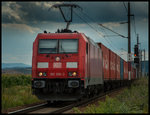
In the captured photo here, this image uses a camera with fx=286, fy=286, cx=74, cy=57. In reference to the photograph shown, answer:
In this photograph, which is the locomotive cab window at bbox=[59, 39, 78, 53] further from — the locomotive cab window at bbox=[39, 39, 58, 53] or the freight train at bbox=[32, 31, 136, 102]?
the locomotive cab window at bbox=[39, 39, 58, 53]

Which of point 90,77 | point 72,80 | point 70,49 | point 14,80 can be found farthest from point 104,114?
point 14,80

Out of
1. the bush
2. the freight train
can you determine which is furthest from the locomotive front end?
the bush

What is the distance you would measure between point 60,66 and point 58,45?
1.10 m

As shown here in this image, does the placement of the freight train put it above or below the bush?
above

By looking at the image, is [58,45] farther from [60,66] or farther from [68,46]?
[60,66]

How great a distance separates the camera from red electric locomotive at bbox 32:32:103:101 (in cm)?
1358

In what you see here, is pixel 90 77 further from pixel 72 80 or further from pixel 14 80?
pixel 14 80

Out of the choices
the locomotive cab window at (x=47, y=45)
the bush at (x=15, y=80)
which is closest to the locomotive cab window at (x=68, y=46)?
the locomotive cab window at (x=47, y=45)

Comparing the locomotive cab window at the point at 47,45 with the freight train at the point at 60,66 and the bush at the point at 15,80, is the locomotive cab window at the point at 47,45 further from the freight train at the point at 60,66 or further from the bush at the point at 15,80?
the bush at the point at 15,80

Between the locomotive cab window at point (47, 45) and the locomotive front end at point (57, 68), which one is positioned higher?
the locomotive cab window at point (47, 45)

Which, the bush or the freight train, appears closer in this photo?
the freight train

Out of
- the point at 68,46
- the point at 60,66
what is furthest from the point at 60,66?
the point at 68,46

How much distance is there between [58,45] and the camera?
46.6 feet

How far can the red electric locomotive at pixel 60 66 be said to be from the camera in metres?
13.6
